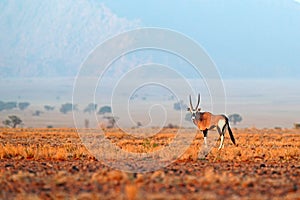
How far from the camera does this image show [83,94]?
24.7 m

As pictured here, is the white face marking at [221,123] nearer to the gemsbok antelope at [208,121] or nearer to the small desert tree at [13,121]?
the gemsbok antelope at [208,121]

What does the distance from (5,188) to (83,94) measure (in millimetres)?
12789

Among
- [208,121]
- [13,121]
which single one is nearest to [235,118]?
[13,121]

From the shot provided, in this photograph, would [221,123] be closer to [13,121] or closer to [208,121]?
[208,121]

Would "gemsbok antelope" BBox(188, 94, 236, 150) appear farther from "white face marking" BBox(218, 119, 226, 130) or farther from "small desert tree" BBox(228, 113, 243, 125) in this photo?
"small desert tree" BBox(228, 113, 243, 125)

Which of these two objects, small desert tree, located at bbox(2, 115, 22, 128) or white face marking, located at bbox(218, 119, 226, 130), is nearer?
white face marking, located at bbox(218, 119, 226, 130)

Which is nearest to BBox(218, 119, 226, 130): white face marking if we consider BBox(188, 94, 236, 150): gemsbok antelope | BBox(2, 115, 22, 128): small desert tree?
BBox(188, 94, 236, 150): gemsbok antelope

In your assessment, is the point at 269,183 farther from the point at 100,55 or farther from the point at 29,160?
the point at 100,55

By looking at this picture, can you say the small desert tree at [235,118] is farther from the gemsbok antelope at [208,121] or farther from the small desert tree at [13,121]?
the gemsbok antelope at [208,121]

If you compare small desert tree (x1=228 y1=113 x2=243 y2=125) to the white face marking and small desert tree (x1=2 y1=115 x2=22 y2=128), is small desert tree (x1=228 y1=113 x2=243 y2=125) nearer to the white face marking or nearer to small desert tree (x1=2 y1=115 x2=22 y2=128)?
small desert tree (x1=2 y1=115 x2=22 y2=128)

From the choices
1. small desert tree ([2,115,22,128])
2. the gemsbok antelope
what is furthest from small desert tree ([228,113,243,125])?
the gemsbok antelope

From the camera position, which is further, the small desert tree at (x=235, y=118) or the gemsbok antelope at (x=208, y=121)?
the small desert tree at (x=235, y=118)

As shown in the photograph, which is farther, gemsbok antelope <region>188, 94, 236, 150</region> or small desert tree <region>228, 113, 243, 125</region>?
small desert tree <region>228, 113, 243, 125</region>

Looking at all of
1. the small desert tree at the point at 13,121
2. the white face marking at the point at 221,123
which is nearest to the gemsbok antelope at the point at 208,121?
the white face marking at the point at 221,123
